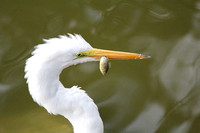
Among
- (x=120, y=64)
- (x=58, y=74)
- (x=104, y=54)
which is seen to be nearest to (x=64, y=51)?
(x=58, y=74)

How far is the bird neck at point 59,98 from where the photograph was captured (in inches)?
108

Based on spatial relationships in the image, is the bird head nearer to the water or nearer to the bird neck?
the bird neck

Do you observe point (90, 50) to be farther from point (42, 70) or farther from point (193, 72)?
point (193, 72)

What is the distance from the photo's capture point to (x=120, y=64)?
4.52 m

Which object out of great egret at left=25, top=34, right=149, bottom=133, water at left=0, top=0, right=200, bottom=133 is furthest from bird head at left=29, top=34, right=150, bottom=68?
water at left=0, top=0, right=200, bottom=133

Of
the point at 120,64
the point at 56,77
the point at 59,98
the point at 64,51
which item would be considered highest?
the point at 64,51

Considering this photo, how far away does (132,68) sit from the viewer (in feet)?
14.7

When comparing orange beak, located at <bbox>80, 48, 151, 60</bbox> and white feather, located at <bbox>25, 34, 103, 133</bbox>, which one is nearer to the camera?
white feather, located at <bbox>25, 34, 103, 133</bbox>

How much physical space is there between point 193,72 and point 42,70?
2.58 meters

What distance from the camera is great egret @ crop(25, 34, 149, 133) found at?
2.75 m

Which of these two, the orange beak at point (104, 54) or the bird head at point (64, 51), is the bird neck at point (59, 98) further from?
the orange beak at point (104, 54)

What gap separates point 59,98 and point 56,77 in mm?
239

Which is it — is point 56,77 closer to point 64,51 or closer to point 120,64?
point 64,51

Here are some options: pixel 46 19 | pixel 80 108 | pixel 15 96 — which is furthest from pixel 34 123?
pixel 46 19
